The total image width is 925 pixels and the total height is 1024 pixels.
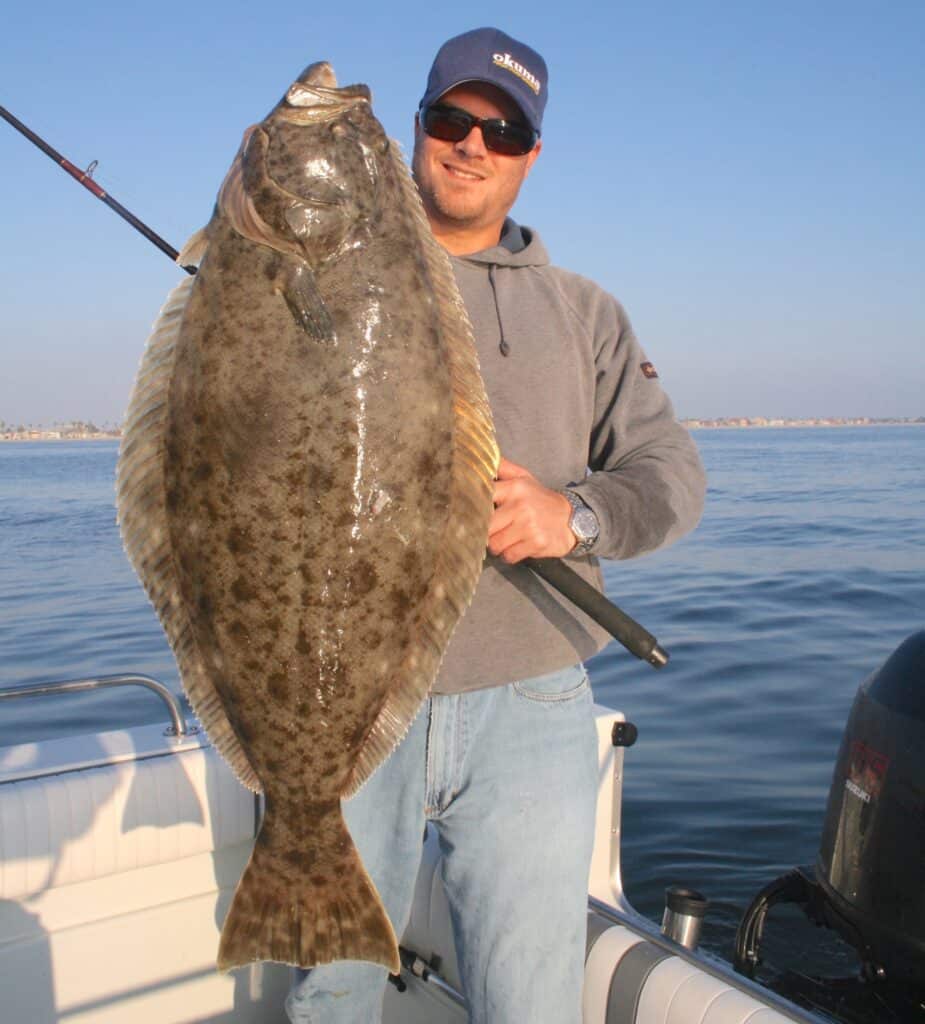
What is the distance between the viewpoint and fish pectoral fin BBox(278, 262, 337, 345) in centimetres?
201

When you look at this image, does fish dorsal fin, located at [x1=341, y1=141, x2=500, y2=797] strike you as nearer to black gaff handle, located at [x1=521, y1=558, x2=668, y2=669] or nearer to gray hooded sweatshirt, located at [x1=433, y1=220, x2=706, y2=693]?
black gaff handle, located at [x1=521, y1=558, x2=668, y2=669]

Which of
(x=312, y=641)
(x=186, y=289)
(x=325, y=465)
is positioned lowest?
(x=312, y=641)

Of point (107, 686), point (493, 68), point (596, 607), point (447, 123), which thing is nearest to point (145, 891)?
point (107, 686)

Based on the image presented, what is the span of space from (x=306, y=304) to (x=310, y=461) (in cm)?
32

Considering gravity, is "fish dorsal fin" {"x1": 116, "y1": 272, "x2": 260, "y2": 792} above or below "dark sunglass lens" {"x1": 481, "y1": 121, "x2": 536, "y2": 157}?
below

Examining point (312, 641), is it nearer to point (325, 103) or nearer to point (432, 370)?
point (432, 370)

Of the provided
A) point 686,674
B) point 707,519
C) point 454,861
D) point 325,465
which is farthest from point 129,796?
point 707,519

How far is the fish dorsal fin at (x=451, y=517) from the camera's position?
2152 millimetres

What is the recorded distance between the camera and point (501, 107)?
108 inches

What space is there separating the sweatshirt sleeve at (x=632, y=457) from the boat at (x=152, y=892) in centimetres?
122

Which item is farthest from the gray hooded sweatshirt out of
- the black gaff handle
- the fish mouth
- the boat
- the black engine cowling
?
the black engine cowling

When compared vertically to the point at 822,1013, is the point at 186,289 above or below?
above

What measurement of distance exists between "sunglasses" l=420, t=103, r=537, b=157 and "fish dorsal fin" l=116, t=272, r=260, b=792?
0.97 meters

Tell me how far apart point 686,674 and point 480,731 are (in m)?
8.48
